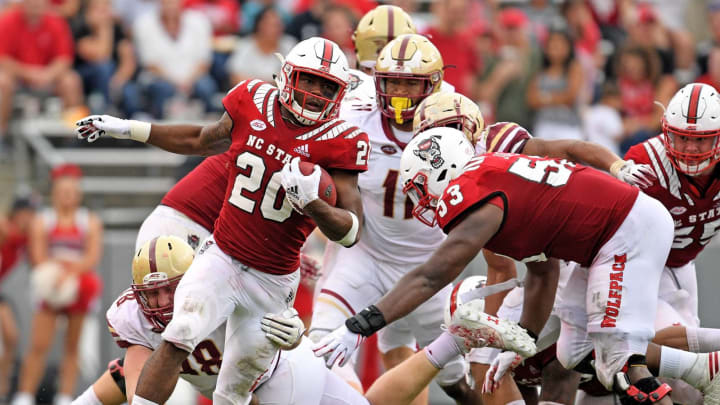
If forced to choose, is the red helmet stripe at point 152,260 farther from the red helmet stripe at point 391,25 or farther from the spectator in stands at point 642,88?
the spectator in stands at point 642,88

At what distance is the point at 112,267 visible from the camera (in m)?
11.7

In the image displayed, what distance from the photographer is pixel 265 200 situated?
6.48 meters

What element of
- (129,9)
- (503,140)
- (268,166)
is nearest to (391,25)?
(503,140)

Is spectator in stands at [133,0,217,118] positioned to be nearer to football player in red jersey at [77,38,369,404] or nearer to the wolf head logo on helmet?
football player in red jersey at [77,38,369,404]

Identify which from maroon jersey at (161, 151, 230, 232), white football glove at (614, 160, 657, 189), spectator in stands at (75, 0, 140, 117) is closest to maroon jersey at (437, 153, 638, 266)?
white football glove at (614, 160, 657, 189)

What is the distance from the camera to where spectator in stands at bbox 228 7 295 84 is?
39.1ft

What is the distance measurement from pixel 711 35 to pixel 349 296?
8195mm

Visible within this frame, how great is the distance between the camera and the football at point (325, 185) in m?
6.07

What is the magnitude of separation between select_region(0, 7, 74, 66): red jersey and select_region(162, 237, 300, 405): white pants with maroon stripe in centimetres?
598

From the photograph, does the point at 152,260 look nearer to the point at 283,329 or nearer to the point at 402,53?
the point at 283,329

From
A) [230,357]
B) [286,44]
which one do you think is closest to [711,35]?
[286,44]

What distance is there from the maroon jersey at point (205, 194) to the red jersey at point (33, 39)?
4604 mm

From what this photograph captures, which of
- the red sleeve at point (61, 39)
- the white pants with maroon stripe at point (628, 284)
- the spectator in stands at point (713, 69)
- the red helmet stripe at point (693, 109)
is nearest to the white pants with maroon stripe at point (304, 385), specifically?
the white pants with maroon stripe at point (628, 284)

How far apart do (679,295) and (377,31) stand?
262cm
